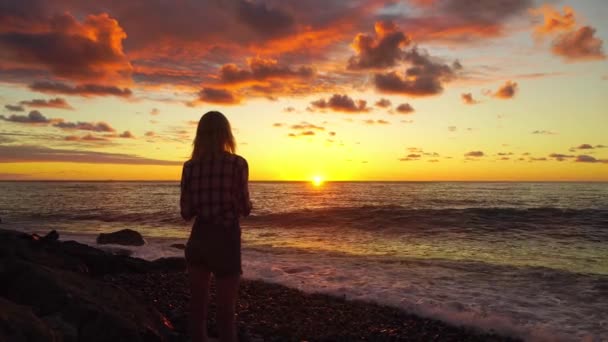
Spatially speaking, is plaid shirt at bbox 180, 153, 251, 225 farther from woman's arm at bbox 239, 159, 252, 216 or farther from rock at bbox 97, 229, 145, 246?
rock at bbox 97, 229, 145, 246

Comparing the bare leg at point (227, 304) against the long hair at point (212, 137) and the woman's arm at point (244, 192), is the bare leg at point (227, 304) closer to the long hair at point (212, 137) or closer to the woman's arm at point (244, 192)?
the woman's arm at point (244, 192)

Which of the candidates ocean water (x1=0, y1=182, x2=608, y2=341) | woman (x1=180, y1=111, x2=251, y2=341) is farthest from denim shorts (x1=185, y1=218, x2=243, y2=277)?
ocean water (x1=0, y1=182, x2=608, y2=341)

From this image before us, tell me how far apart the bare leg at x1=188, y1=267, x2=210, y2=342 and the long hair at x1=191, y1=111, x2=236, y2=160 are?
1.10 m

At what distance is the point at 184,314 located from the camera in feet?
23.0

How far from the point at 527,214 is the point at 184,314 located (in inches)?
1132

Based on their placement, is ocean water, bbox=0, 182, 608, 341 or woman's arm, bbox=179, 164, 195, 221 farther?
ocean water, bbox=0, 182, 608, 341

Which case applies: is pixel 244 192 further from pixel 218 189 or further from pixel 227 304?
pixel 227 304

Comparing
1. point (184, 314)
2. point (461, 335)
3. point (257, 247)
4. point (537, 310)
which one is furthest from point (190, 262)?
point (257, 247)

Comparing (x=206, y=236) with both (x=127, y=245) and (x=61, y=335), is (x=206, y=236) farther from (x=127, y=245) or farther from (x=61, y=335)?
(x=127, y=245)

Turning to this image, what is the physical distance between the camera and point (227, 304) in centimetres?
418

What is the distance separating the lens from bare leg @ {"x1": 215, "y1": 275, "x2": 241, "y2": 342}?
13.4 feet

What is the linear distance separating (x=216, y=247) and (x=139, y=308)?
8.23 feet

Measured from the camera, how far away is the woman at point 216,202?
12.8 feet

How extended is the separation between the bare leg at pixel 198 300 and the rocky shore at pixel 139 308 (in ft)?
2.38
